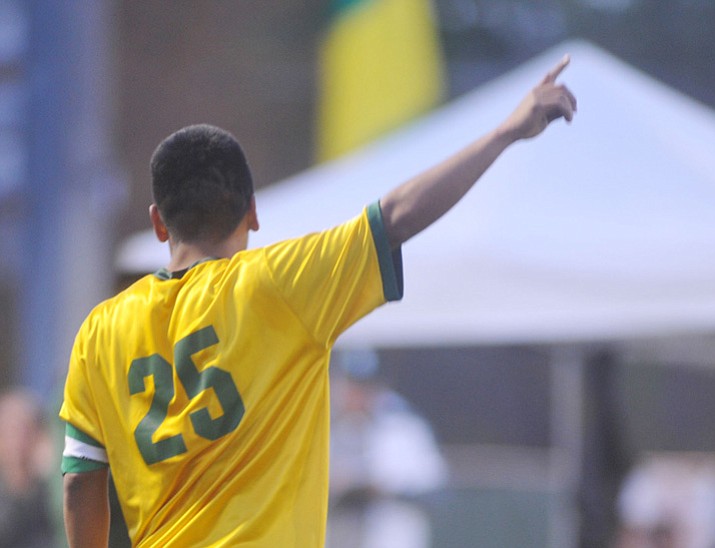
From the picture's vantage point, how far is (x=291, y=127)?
31.4 ft

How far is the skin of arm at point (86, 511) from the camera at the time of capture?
1978 mm

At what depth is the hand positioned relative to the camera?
1811 millimetres

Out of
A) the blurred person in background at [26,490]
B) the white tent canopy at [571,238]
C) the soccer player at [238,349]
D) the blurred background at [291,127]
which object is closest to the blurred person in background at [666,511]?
the blurred background at [291,127]

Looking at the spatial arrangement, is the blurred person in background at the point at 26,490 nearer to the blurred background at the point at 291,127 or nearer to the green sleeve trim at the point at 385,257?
the blurred background at the point at 291,127

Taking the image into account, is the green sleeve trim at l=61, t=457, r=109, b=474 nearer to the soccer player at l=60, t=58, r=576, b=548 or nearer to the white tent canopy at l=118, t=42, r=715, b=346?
the soccer player at l=60, t=58, r=576, b=548

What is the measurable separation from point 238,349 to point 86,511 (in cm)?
43

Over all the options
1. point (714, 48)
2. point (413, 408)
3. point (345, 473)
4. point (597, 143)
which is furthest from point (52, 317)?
point (714, 48)

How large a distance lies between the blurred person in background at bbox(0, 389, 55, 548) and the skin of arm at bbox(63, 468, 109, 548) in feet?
13.2

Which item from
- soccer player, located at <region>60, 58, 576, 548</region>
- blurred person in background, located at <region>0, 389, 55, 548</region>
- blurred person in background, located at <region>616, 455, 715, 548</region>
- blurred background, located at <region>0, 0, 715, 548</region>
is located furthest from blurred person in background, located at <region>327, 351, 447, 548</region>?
soccer player, located at <region>60, 58, 576, 548</region>

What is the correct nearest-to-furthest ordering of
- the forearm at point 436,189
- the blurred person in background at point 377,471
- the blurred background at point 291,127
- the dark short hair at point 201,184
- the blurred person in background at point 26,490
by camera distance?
the forearm at point 436,189 < the dark short hair at point 201,184 < the blurred person in background at point 26,490 < the blurred person in background at point 377,471 < the blurred background at point 291,127

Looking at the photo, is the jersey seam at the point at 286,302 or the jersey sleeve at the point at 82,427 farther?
the jersey sleeve at the point at 82,427

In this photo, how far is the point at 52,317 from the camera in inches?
318

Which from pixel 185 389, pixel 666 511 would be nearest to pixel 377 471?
pixel 666 511

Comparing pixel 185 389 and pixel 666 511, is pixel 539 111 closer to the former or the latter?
pixel 185 389
